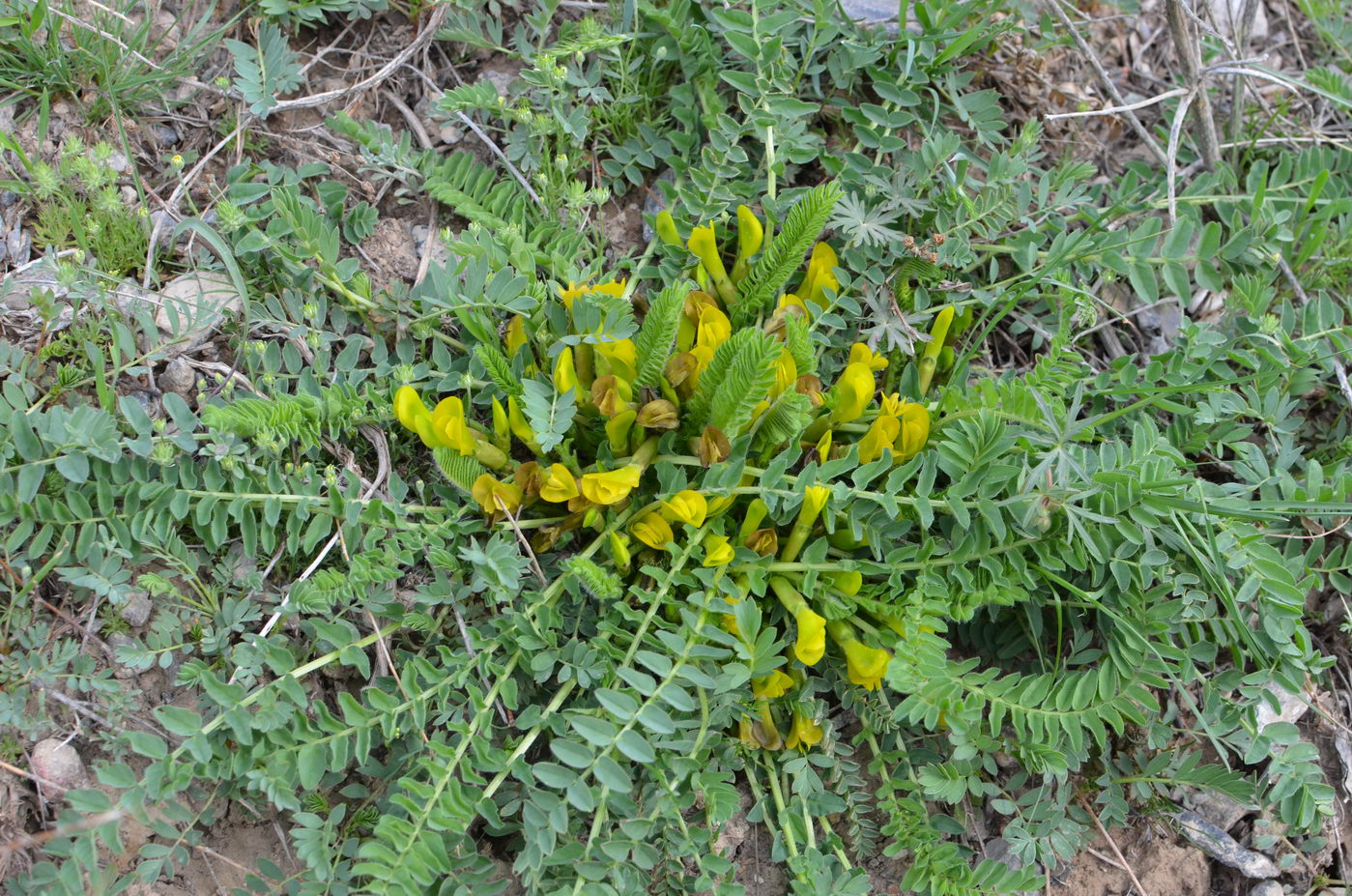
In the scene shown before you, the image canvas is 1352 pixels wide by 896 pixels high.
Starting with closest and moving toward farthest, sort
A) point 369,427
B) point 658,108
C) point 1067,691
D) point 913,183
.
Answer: point 1067,691 → point 369,427 → point 913,183 → point 658,108

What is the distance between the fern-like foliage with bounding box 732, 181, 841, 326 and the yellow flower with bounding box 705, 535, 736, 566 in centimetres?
77

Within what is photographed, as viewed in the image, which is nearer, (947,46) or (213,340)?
(213,340)

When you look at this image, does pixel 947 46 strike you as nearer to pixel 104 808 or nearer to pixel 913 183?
pixel 913 183

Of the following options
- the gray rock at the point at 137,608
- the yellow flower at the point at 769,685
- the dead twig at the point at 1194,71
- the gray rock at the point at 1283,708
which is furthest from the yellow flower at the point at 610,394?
the dead twig at the point at 1194,71

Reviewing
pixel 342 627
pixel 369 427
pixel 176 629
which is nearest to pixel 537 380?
pixel 369 427

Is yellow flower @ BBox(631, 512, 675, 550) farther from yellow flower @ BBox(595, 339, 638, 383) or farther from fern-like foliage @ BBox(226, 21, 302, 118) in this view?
fern-like foliage @ BBox(226, 21, 302, 118)

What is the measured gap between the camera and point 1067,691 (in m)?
2.73

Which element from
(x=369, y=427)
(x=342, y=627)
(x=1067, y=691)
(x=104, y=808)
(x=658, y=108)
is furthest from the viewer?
(x=658, y=108)

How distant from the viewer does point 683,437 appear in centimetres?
297

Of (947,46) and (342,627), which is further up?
(947,46)

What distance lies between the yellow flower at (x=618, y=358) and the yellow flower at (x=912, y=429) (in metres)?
0.78

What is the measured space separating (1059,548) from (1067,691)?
1.25 ft

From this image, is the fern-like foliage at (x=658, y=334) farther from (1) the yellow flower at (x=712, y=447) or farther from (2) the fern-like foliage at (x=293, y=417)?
(2) the fern-like foliage at (x=293, y=417)

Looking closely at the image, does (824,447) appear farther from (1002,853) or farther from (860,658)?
(1002,853)
